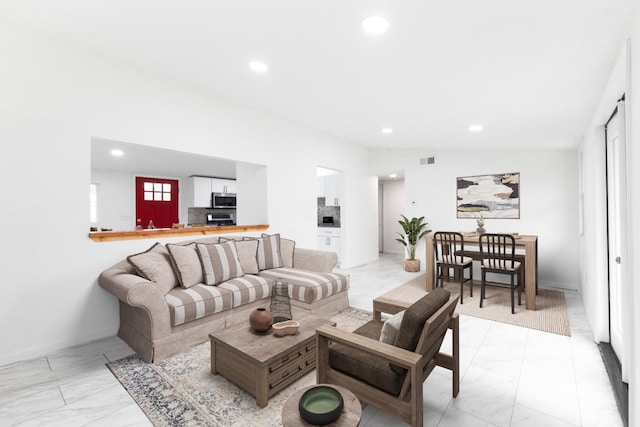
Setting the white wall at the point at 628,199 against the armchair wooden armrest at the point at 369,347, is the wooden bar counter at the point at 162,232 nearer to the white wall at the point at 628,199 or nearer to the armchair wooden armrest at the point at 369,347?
the armchair wooden armrest at the point at 369,347

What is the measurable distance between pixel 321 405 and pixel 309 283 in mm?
2057

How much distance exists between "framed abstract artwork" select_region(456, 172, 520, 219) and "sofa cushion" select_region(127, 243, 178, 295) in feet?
16.4

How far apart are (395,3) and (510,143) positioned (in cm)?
384

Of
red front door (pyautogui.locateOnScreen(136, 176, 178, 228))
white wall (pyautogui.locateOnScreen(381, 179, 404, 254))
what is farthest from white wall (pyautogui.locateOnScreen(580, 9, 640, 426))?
red front door (pyautogui.locateOnScreen(136, 176, 178, 228))

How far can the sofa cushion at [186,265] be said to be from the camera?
3.06 meters

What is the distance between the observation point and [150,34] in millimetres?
2586

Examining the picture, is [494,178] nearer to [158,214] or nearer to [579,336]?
[579,336]

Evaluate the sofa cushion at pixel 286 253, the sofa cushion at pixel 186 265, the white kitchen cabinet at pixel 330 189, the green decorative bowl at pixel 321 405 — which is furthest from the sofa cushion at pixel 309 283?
the white kitchen cabinet at pixel 330 189

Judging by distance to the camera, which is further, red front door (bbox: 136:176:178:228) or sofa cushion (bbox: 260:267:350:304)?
red front door (bbox: 136:176:178:228)

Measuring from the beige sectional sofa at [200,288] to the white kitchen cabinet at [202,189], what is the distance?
11.6 ft

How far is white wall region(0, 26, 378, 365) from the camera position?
8.30ft

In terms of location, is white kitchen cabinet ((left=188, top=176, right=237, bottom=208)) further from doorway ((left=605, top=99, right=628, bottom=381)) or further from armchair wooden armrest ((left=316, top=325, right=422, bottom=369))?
doorway ((left=605, top=99, right=628, bottom=381))

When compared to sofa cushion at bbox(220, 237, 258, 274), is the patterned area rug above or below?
below

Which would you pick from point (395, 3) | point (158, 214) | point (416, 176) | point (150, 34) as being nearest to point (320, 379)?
point (395, 3)
